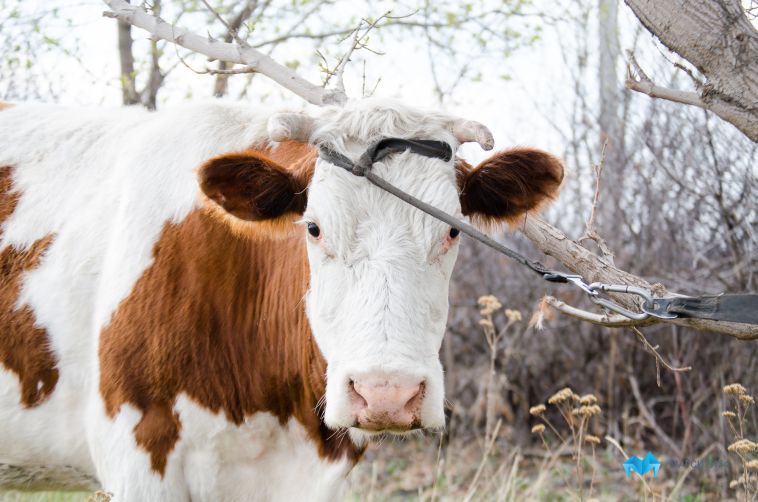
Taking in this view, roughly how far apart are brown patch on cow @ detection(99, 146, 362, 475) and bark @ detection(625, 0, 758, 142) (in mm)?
1434

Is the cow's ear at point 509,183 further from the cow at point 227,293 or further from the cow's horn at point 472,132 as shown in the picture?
the cow's horn at point 472,132

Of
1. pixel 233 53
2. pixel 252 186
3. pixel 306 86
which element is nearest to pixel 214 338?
pixel 252 186

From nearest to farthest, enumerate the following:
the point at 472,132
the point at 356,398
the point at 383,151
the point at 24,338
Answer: the point at 356,398, the point at 383,151, the point at 472,132, the point at 24,338

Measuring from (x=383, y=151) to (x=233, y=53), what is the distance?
1.48 metres

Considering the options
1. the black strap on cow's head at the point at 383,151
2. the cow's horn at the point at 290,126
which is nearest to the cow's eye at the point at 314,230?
the black strap on cow's head at the point at 383,151

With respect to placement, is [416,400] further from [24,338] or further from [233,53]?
[233,53]

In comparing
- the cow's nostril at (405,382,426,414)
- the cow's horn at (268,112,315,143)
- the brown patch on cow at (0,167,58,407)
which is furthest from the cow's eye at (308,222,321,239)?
the brown patch on cow at (0,167,58,407)

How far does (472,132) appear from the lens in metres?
2.92

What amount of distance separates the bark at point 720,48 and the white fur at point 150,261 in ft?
2.59

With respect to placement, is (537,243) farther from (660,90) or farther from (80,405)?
(80,405)

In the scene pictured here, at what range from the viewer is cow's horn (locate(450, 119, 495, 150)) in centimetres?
290

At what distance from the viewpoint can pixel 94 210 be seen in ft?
12.0

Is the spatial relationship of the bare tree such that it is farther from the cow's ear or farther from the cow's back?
the cow's back

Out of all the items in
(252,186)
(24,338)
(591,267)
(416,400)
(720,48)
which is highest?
(720,48)
